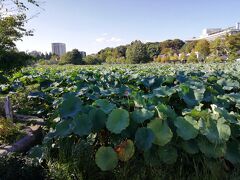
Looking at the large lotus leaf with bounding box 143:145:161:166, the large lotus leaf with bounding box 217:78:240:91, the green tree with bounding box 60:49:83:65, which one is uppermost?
the large lotus leaf with bounding box 217:78:240:91

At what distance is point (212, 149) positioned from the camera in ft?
11.5

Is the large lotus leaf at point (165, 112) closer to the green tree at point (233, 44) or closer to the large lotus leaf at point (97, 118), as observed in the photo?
the large lotus leaf at point (97, 118)

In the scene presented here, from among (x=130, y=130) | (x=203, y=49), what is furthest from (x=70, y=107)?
(x=203, y=49)

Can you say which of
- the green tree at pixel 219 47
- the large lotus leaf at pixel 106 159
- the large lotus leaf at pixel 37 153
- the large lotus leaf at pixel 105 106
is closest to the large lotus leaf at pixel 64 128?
the large lotus leaf at pixel 37 153

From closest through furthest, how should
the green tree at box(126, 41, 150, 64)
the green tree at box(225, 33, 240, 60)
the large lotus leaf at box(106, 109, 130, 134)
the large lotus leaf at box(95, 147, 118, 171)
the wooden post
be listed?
the large lotus leaf at box(95, 147, 118, 171) < the large lotus leaf at box(106, 109, 130, 134) < the wooden post < the green tree at box(225, 33, 240, 60) < the green tree at box(126, 41, 150, 64)

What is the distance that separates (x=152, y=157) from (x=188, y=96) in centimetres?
160

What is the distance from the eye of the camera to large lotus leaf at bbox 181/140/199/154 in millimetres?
3564

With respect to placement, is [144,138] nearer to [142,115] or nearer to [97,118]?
[142,115]

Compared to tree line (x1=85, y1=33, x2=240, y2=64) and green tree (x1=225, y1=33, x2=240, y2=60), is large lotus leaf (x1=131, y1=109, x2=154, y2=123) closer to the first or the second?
tree line (x1=85, y1=33, x2=240, y2=64)

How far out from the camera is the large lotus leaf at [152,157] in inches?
137

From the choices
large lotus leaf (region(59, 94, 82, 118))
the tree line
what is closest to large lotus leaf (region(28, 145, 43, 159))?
large lotus leaf (region(59, 94, 82, 118))

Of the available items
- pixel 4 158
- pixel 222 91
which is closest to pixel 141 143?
pixel 4 158

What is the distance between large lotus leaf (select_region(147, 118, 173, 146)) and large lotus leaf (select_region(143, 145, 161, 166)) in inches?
5.7

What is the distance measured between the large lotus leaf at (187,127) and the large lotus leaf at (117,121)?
0.62 m
